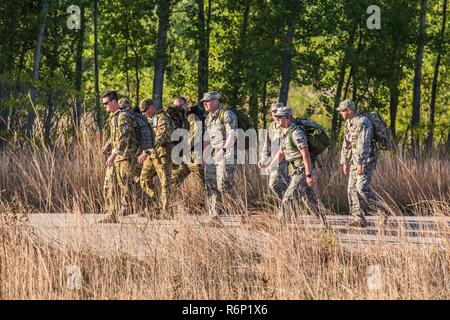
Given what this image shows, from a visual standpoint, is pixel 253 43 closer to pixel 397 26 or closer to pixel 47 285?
pixel 397 26

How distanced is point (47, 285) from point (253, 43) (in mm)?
21261

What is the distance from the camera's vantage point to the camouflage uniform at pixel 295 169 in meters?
12.5

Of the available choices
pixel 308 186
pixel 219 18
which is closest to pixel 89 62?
pixel 219 18

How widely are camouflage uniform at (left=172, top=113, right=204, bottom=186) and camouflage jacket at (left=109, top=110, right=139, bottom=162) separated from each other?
74cm

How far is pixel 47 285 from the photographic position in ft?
31.7

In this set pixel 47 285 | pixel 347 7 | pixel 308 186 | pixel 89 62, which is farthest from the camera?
pixel 89 62

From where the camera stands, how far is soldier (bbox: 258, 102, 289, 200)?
44.2 ft

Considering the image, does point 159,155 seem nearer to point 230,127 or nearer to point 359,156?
point 230,127

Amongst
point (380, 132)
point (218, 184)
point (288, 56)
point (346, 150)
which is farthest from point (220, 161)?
point (288, 56)

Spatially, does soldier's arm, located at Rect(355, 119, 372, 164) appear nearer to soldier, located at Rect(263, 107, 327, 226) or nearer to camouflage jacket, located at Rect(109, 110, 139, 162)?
soldier, located at Rect(263, 107, 327, 226)

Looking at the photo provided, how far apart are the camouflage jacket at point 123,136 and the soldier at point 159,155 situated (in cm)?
23

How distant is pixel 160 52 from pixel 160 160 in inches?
547

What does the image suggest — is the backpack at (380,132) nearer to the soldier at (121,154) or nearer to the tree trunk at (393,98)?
the soldier at (121,154)

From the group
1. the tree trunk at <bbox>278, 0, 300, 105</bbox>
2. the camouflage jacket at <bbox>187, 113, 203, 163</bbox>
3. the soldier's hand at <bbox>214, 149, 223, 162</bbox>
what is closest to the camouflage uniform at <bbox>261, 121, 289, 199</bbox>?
the soldier's hand at <bbox>214, 149, 223, 162</bbox>
